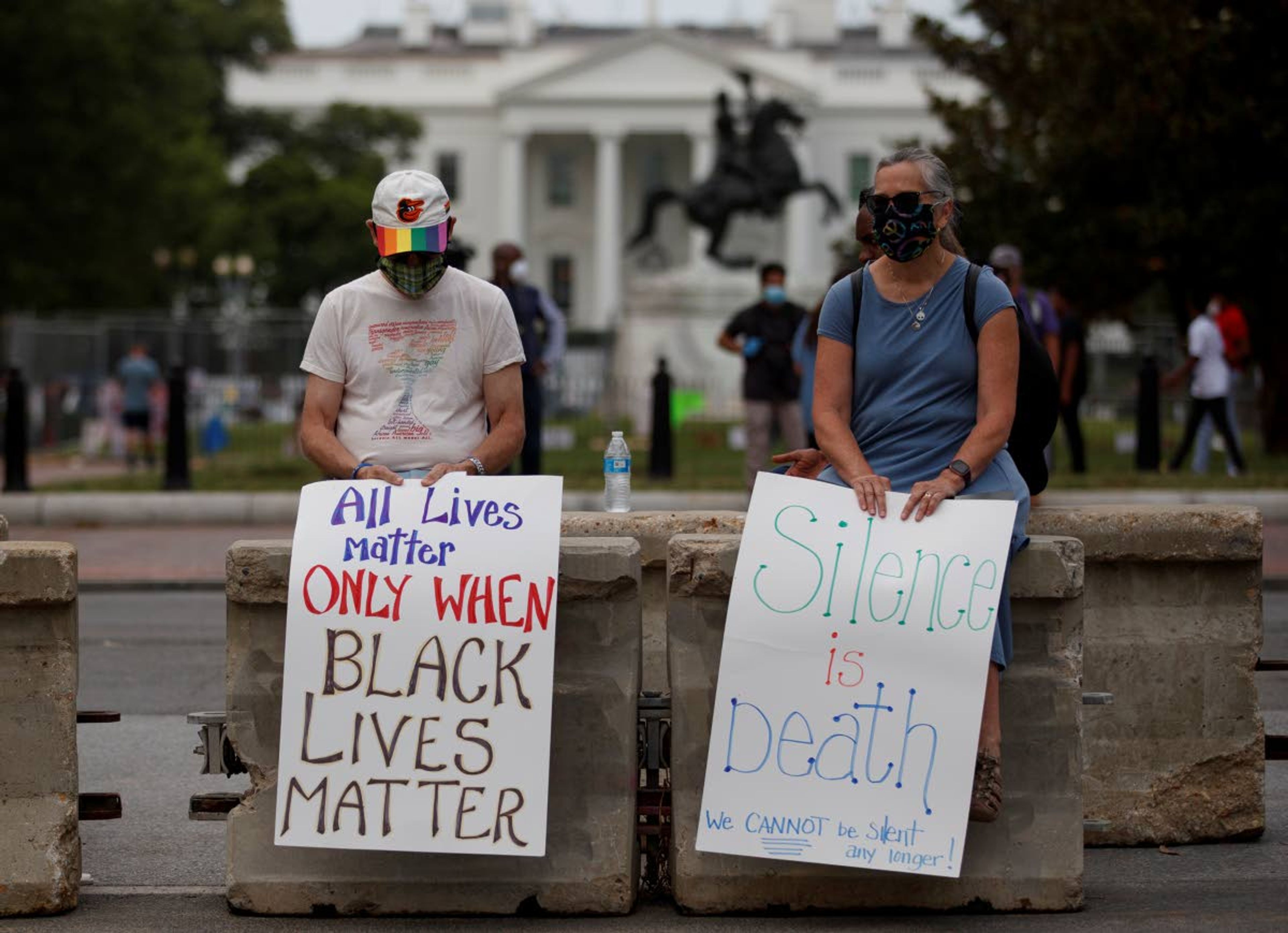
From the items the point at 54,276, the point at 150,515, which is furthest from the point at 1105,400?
the point at 54,276

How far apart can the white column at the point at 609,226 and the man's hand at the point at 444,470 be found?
3539 inches

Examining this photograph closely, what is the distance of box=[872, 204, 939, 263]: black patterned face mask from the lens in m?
5.08

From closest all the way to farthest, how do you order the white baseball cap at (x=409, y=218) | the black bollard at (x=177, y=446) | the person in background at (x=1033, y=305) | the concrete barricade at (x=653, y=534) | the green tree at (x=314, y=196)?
the white baseball cap at (x=409, y=218)
the concrete barricade at (x=653, y=534)
the person in background at (x=1033, y=305)
the black bollard at (x=177, y=446)
the green tree at (x=314, y=196)

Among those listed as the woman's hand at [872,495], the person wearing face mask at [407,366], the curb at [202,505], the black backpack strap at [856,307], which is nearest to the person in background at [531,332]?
the curb at [202,505]

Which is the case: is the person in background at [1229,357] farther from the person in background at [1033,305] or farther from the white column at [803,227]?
the white column at [803,227]

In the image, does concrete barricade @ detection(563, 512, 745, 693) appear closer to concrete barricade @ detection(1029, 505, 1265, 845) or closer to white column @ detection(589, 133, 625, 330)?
concrete barricade @ detection(1029, 505, 1265, 845)

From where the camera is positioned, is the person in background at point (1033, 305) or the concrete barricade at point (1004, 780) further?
the person in background at point (1033, 305)

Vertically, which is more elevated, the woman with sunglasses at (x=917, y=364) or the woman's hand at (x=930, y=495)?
the woman with sunglasses at (x=917, y=364)

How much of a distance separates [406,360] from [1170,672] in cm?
223

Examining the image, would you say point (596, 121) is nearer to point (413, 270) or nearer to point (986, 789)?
point (413, 270)

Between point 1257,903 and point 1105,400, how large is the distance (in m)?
22.5

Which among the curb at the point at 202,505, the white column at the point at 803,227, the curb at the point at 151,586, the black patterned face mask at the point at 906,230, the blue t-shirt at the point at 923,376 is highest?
the white column at the point at 803,227

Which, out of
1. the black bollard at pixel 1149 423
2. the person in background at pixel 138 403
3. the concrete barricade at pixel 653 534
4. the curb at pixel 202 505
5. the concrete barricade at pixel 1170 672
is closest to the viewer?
the concrete barricade at pixel 653 534

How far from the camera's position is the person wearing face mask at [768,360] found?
1485 centimetres
